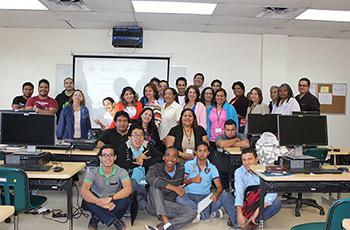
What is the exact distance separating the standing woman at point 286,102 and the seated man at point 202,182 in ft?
6.05

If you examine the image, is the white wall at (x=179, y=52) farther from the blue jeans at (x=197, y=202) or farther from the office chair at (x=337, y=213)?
the office chair at (x=337, y=213)

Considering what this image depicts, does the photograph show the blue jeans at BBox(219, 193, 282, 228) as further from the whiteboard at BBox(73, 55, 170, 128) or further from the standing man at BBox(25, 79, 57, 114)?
the whiteboard at BBox(73, 55, 170, 128)

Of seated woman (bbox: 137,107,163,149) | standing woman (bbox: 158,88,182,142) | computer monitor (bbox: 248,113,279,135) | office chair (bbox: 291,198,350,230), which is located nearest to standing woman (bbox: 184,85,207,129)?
standing woman (bbox: 158,88,182,142)

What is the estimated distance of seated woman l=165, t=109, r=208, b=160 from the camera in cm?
465

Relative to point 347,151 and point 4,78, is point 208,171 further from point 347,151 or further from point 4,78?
point 4,78

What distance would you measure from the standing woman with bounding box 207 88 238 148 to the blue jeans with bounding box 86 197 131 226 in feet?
6.59

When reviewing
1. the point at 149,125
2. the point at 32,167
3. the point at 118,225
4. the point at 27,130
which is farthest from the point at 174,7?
the point at 118,225

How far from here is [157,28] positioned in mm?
6719

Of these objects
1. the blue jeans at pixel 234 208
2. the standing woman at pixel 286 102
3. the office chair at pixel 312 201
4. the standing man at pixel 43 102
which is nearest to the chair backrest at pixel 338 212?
the blue jeans at pixel 234 208

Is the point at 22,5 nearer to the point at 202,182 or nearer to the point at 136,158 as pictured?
the point at 136,158

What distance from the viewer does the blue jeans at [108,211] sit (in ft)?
11.6

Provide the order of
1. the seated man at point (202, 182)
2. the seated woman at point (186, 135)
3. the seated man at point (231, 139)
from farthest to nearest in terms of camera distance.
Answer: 1. the seated man at point (231, 139)
2. the seated woman at point (186, 135)
3. the seated man at point (202, 182)

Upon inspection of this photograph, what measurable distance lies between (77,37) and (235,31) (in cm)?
306

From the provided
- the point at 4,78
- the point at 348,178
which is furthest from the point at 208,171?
the point at 4,78
